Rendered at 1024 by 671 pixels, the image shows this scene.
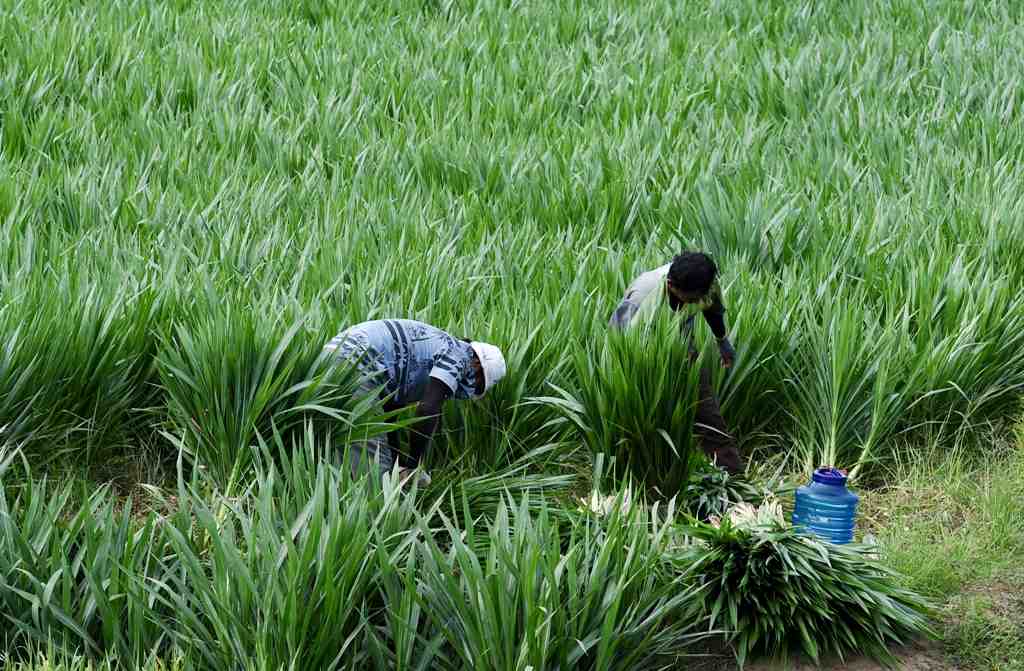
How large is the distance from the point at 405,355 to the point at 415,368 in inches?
2.2

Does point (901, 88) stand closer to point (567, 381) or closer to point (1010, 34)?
point (1010, 34)

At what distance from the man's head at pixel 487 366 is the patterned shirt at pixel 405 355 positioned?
0.02 metres

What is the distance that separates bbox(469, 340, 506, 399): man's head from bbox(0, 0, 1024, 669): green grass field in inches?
12.3

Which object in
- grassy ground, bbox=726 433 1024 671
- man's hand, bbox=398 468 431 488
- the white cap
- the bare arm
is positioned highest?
the white cap

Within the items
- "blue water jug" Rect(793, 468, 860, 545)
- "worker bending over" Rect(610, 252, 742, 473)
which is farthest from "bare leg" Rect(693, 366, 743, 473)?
"blue water jug" Rect(793, 468, 860, 545)

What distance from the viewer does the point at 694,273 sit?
4.88 metres

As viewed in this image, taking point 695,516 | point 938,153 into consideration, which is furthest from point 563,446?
point 938,153

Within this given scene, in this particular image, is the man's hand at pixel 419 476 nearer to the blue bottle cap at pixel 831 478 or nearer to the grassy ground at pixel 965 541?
the blue bottle cap at pixel 831 478

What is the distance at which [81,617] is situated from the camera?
3613 mm

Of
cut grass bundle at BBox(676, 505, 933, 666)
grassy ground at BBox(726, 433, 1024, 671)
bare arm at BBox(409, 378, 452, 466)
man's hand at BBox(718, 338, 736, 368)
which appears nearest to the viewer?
cut grass bundle at BBox(676, 505, 933, 666)

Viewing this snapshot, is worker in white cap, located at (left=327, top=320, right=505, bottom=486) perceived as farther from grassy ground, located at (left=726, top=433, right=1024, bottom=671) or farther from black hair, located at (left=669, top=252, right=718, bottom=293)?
grassy ground, located at (left=726, top=433, right=1024, bottom=671)

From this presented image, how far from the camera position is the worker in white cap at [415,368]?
4516 mm

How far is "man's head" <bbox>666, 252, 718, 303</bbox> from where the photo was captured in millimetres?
4879

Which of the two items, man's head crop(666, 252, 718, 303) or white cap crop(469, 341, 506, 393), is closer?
white cap crop(469, 341, 506, 393)
